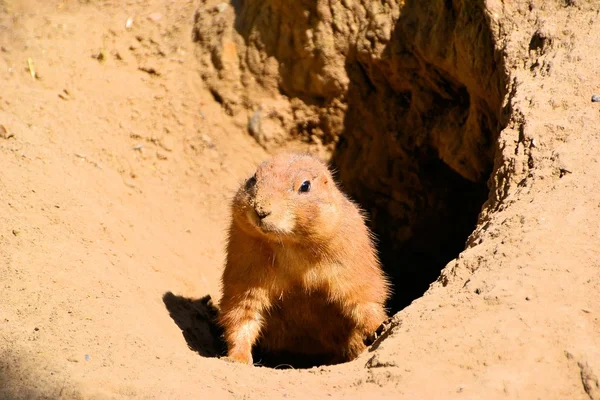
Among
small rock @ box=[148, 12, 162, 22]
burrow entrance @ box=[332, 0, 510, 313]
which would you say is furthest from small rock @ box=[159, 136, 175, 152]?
burrow entrance @ box=[332, 0, 510, 313]

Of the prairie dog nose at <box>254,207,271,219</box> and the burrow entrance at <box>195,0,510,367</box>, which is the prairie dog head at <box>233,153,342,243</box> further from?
the burrow entrance at <box>195,0,510,367</box>

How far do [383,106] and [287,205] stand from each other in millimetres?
3668

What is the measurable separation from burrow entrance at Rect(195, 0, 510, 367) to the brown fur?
2.15 meters

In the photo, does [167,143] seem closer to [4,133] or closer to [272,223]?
[4,133]

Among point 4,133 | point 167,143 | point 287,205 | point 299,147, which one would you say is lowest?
point 167,143

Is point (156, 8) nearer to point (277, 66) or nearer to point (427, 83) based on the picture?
point (277, 66)

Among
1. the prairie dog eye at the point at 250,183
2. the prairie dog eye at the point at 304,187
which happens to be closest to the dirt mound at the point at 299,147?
the prairie dog eye at the point at 250,183

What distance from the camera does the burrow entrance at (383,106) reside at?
8750mm

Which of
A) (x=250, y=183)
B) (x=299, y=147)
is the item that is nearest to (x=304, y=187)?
(x=250, y=183)

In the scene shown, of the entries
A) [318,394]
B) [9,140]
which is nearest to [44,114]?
[9,140]

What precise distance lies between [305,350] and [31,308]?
9.52 feet

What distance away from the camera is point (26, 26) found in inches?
371

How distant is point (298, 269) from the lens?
22.0 feet

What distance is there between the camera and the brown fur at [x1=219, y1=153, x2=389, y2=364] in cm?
643
